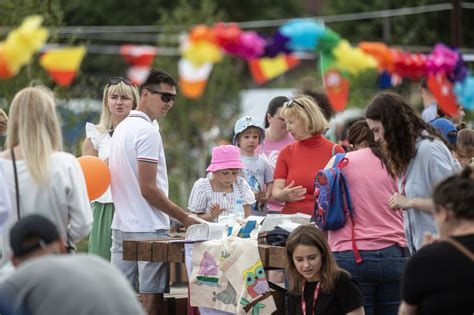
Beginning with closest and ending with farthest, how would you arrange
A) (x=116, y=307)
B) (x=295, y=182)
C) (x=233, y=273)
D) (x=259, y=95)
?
(x=116, y=307) < (x=233, y=273) < (x=295, y=182) < (x=259, y=95)

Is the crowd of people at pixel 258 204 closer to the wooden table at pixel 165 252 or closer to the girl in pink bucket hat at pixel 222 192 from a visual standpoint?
the girl in pink bucket hat at pixel 222 192

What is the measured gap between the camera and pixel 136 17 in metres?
46.5

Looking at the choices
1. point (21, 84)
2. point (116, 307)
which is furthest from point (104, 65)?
point (116, 307)

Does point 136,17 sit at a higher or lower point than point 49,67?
higher

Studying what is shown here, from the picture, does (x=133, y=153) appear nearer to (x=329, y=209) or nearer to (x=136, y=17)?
(x=329, y=209)

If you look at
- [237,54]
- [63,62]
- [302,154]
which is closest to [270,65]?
[237,54]

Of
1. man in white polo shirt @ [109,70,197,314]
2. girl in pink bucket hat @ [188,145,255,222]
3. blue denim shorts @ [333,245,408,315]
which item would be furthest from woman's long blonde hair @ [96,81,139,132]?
blue denim shorts @ [333,245,408,315]

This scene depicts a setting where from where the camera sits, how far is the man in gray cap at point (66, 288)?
524 centimetres

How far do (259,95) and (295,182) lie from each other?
68.4ft

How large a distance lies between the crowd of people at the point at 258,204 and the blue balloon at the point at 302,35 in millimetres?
659

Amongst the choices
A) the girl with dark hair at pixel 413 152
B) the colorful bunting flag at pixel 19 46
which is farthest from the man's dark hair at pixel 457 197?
the colorful bunting flag at pixel 19 46

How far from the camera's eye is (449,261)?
5.89 meters

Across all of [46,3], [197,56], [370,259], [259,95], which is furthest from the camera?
[259,95]

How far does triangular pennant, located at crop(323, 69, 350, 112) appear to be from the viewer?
7066 mm
